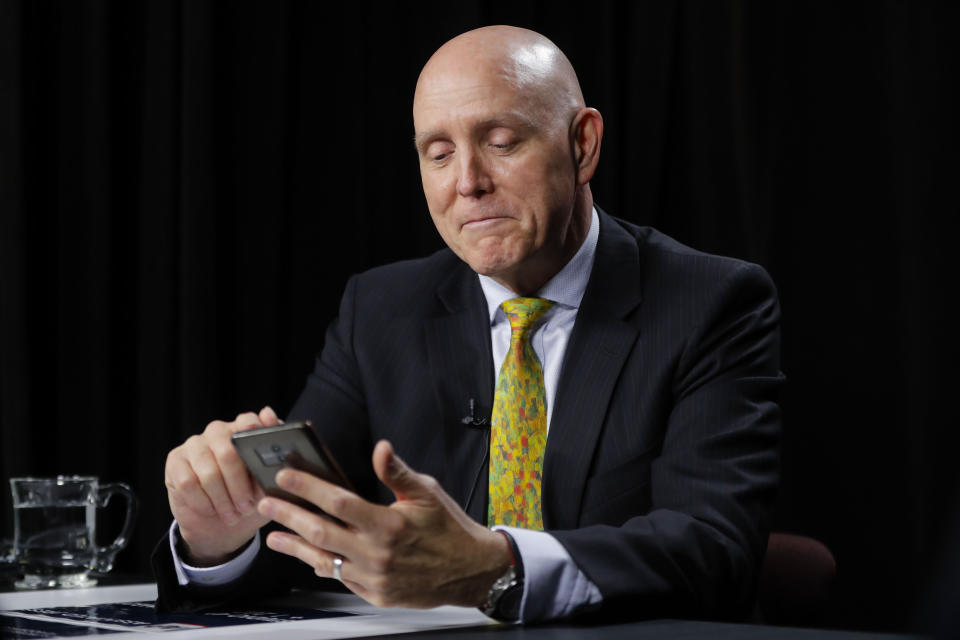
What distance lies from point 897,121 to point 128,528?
85.8 inches

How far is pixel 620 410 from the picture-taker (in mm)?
1755

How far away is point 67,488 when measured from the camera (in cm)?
174

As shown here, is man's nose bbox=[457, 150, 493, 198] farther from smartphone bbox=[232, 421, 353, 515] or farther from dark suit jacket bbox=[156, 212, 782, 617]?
smartphone bbox=[232, 421, 353, 515]

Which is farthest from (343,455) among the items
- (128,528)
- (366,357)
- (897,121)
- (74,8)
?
(897,121)

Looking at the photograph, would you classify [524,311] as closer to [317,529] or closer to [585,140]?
[585,140]

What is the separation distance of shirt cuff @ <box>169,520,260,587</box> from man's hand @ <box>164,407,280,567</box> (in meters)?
0.03

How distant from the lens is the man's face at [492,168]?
1808mm

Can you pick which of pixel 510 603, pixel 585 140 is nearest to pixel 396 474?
pixel 510 603

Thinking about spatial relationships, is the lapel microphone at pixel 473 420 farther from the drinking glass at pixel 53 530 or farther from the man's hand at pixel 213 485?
the drinking glass at pixel 53 530

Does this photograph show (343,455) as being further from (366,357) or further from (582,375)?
(582,375)

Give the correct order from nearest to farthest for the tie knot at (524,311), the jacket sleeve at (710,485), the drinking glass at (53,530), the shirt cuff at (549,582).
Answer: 1. the shirt cuff at (549,582)
2. the jacket sleeve at (710,485)
3. the drinking glass at (53,530)
4. the tie knot at (524,311)

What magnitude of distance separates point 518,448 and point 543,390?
0.35 feet

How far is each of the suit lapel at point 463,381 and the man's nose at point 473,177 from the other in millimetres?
227

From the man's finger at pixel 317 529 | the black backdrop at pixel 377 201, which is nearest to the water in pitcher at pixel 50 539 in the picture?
the man's finger at pixel 317 529
